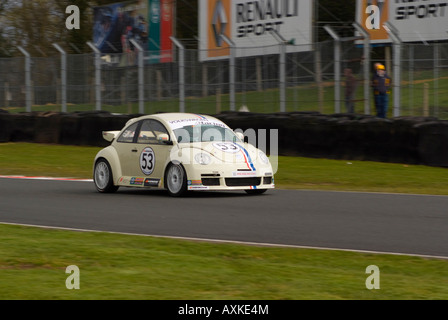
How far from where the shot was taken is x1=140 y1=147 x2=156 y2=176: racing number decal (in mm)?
13195

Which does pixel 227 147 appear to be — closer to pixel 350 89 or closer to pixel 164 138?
pixel 164 138

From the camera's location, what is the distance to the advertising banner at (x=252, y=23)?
2652cm

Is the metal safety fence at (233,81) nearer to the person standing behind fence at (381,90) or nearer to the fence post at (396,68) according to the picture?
the fence post at (396,68)

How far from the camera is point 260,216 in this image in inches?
413

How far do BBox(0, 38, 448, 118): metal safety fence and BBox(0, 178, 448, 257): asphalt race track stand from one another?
7.36 meters

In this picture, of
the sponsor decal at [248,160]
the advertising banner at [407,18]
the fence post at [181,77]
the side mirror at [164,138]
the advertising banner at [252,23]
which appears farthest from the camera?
the advertising banner at [252,23]

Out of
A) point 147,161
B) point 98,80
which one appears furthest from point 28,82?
point 147,161

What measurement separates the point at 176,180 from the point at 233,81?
11.3 meters

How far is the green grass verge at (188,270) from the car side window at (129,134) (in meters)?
4.28

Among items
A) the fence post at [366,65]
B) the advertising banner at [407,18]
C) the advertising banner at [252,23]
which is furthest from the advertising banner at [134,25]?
the fence post at [366,65]

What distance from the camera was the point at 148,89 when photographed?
2598cm

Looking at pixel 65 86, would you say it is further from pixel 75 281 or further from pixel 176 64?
pixel 75 281

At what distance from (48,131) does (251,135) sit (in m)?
7.08
